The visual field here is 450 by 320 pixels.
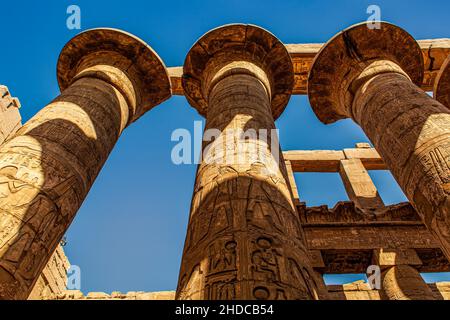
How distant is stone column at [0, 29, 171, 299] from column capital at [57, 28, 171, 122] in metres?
0.02

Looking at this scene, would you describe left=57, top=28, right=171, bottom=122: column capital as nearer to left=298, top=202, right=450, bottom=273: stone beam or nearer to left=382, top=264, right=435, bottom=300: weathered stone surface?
left=298, top=202, right=450, bottom=273: stone beam

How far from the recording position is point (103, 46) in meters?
7.62

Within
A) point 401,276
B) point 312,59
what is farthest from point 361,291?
point 312,59

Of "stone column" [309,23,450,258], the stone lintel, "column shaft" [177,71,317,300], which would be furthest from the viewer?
the stone lintel

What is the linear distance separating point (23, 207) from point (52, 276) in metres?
7.49

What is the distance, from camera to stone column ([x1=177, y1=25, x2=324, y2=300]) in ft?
7.91

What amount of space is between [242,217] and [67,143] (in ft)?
10.1

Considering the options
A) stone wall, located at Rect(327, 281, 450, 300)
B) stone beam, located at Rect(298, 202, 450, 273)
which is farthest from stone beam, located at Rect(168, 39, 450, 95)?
stone wall, located at Rect(327, 281, 450, 300)

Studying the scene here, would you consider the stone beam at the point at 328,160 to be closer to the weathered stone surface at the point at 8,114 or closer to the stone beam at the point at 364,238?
the stone beam at the point at 364,238

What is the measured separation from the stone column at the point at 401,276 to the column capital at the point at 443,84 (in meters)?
3.53

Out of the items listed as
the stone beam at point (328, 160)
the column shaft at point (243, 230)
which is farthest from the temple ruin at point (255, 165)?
the stone beam at point (328, 160)

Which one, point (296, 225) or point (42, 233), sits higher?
point (42, 233)
